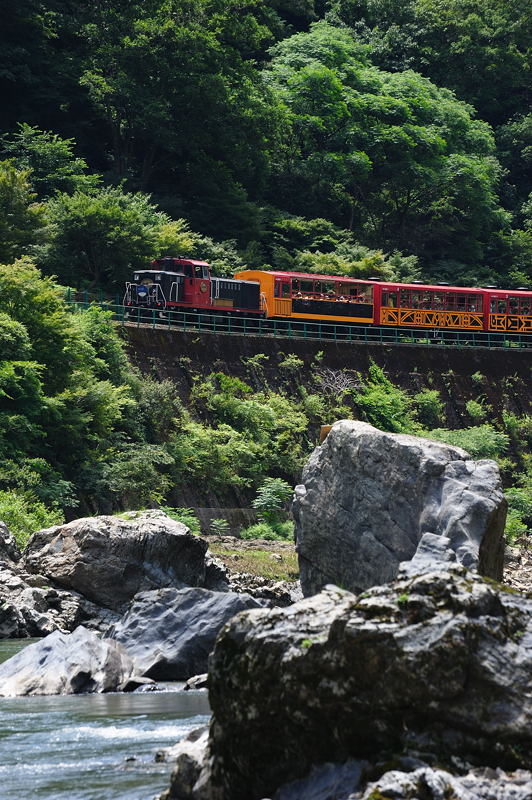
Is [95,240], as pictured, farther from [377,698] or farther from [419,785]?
[419,785]

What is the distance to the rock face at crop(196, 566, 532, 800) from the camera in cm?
791

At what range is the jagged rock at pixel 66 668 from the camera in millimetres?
14578

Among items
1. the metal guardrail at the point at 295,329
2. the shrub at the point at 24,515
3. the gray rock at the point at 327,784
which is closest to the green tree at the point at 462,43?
the metal guardrail at the point at 295,329

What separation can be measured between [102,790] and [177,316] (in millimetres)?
34289

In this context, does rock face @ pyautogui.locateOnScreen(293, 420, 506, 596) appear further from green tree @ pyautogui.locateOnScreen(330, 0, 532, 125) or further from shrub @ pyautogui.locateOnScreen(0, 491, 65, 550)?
green tree @ pyautogui.locateOnScreen(330, 0, 532, 125)

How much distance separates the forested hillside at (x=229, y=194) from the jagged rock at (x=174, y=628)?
973cm

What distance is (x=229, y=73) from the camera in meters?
55.8

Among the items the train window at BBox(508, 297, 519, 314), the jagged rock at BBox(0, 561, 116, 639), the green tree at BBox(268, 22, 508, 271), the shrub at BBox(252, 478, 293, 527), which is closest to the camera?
the jagged rock at BBox(0, 561, 116, 639)

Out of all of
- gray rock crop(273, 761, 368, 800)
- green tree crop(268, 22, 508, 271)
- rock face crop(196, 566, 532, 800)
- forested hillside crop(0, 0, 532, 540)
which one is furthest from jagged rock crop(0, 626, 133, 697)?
green tree crop(268, 22, 508, 271)

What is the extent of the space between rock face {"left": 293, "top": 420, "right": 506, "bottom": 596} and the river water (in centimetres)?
364

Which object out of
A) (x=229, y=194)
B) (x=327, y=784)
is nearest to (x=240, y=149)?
(x=229, y=194)

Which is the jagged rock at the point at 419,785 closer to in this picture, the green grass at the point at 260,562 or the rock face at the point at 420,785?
the rock face at the point at 420,785

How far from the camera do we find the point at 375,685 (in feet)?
26.2

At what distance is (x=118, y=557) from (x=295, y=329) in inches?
1006
